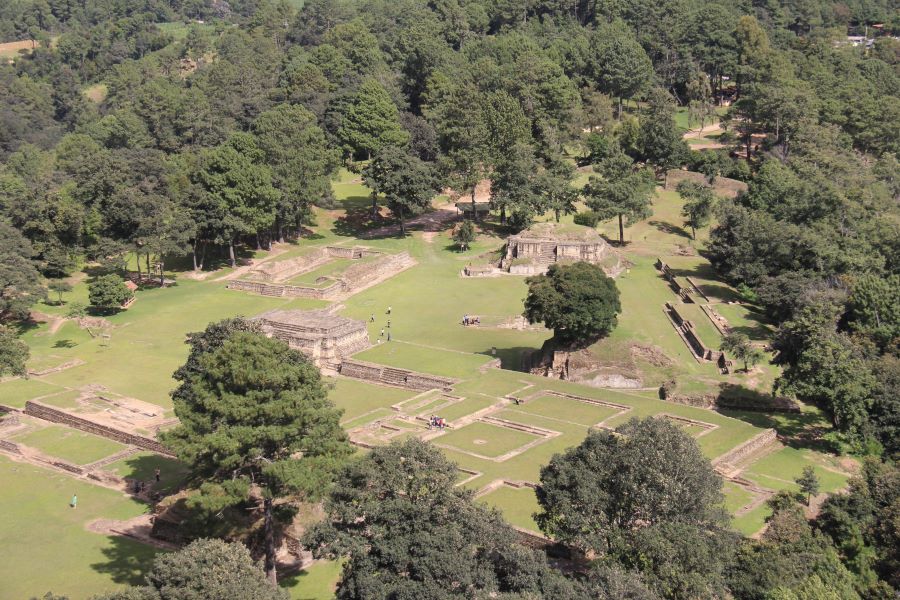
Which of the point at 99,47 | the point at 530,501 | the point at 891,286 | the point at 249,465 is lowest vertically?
the point at 530,501

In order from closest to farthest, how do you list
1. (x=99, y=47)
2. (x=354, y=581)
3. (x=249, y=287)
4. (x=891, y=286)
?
(x=354, y=581) < (x=891, y=286) < (x=249, y=287) < (x=99, y=47)

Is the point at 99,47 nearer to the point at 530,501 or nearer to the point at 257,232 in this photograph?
the point at 257,232

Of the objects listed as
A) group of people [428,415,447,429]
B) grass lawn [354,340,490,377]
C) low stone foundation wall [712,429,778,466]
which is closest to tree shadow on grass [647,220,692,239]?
grass lawn [354,340,490,377]

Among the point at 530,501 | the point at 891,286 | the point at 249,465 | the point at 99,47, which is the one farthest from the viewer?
the point at 99,47

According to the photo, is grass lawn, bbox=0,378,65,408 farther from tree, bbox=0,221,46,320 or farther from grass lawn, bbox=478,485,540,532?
Result: grass lawn, bbox=478,485,540,532

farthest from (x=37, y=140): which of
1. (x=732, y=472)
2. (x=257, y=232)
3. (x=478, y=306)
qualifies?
(x=732, y=472)

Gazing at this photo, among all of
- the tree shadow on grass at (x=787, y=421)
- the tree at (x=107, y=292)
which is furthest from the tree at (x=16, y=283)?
the tree shadow on grass at (x=787, y=421)
